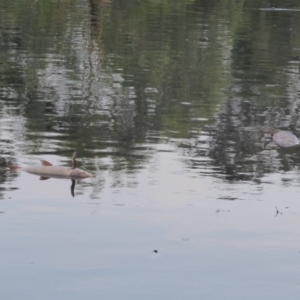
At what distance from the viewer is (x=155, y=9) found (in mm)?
38438

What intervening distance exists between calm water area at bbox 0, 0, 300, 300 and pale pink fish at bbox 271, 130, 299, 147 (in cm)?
13

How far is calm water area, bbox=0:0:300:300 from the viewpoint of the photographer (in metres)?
7.47

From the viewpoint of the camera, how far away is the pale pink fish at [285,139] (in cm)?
1261

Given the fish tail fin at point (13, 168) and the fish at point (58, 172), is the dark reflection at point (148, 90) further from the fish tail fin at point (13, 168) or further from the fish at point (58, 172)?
the fish tail fin at point (13, 168)

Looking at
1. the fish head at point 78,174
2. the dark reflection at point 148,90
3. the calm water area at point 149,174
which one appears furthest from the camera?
the dark reflection at point 148,90

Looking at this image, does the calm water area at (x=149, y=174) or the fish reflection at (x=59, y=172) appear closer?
the calm water area at (x=149, y=174)

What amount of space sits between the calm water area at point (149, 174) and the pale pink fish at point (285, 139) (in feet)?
0.44

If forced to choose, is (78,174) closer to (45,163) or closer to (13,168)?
(45,163)

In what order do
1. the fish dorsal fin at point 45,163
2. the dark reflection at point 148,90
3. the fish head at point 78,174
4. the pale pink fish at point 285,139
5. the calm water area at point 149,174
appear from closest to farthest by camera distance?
the calm water area at point 149,174, the fish head at point 78,174, the fish dorsal fin at point 45,163, the dark reflection at point 148,90, the pale pink fish at point 285,139

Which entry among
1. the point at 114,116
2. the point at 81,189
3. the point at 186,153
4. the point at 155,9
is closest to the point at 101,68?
the point at 114,116

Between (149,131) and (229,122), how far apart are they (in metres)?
1.39

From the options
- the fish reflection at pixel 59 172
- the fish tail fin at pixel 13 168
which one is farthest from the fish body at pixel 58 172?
the fish tail fin at pixel 13 168

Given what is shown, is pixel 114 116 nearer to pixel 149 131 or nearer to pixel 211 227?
pixel 149 131

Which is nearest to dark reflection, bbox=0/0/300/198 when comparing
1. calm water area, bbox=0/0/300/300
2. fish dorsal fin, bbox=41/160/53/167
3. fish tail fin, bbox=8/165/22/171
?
calm water area, bbox=0/0/300/300
